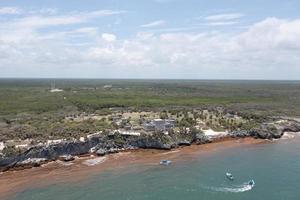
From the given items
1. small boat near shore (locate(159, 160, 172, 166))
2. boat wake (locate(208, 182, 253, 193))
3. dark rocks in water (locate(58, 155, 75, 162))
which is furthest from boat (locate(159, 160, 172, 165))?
dark rocks in water (locate(58, 155, 75, 162))

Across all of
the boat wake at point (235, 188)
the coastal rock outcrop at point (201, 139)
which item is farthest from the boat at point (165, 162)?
the coastal rock outcrop at point (201, 139)

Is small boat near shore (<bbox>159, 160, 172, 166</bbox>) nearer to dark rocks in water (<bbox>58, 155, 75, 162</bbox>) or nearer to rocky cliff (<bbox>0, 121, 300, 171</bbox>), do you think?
rocky cliff (<bbox>0, 121, 300, 171</bbox>)

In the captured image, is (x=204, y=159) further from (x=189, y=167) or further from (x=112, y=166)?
(x=112, y=166)

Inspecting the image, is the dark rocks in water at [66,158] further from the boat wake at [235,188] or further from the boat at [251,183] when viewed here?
the boat at [251,183]

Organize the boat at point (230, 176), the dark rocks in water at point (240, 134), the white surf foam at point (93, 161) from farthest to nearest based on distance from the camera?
the dark rocks in water at point (240, 134) < the white surf foam at point (93, 161) < the boat at point (230, 176)

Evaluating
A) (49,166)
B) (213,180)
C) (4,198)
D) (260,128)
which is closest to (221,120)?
(260,128)

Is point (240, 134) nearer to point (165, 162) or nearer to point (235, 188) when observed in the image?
point (165, 162)

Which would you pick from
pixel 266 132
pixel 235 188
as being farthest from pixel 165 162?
pixel 266 132
